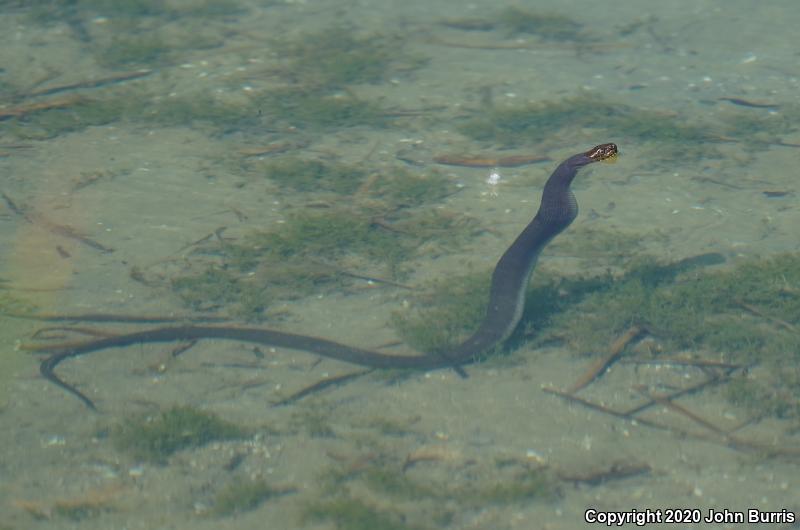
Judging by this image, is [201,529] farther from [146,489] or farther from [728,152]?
[728,152]

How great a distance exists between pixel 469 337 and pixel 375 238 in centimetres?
156

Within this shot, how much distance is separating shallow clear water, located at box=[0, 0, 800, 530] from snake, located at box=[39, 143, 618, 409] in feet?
0.27

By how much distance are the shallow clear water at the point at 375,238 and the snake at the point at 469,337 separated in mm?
82

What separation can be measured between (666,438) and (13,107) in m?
7.13

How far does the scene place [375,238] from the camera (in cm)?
688

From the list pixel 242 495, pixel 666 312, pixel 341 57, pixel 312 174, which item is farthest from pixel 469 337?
pixel 341 57

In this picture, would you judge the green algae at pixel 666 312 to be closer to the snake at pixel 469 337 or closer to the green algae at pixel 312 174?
the snake at pixel 469 337

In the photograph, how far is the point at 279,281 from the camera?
20.7 feet

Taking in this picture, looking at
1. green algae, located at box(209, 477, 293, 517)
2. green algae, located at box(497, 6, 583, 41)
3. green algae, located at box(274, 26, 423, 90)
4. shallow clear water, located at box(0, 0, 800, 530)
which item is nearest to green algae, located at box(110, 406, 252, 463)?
shallow clear water, located at box(0, 0, 800, 530)

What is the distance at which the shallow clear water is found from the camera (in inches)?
177

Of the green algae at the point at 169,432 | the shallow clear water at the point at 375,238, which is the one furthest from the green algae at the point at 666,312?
the green algae at the point at 169,432

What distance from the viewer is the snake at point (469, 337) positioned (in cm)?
542

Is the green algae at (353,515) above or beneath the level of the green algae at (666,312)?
above

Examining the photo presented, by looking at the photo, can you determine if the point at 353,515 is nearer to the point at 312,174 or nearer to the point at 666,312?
the point at 666,312
